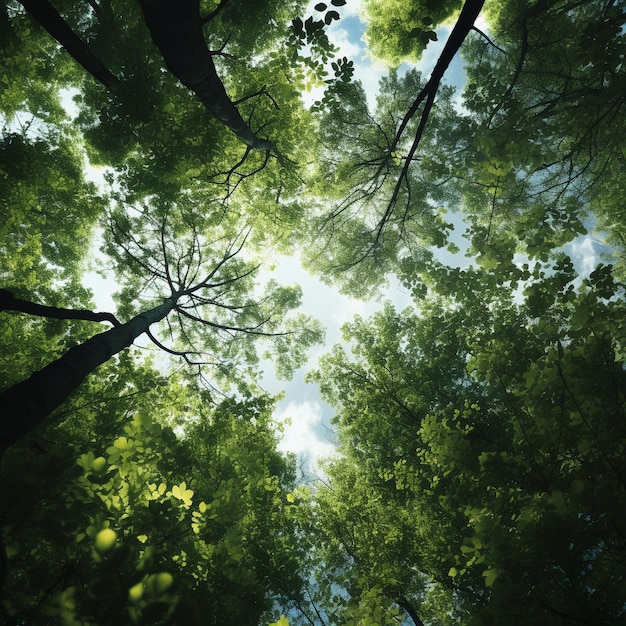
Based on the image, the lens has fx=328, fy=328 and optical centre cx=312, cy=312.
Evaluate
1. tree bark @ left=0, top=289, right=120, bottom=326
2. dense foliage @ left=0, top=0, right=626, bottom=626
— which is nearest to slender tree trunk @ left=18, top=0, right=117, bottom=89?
dense foliage @ left=0, top=0, right=626, bottom=626

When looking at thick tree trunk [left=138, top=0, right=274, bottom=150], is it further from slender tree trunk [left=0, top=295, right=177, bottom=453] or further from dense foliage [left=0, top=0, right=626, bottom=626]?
slender tree trunk [left=0, top=295, right=177, bottom=453]

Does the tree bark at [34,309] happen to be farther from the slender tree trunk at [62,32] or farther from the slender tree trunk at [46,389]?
the slender tree trunk at [62,32]

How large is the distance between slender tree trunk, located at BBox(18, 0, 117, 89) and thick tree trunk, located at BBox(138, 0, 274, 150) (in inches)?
60.1

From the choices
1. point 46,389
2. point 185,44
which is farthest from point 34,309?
point 185,44

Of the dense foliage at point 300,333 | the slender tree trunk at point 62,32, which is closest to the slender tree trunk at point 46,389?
the dense foliage at point 300,333

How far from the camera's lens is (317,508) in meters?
8.42

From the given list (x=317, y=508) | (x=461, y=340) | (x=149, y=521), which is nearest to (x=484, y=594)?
(x=317, y=508)

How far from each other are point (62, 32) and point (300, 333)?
822 centimetres

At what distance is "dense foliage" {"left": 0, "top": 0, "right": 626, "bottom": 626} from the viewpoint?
6.70 ft

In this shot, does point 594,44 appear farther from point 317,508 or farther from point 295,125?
point 317,508

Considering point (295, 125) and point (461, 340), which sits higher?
point (461, 340)

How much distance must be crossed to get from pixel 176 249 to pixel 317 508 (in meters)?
7.65

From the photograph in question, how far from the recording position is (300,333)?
10.6 m

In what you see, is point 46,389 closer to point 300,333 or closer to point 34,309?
point 34,309
